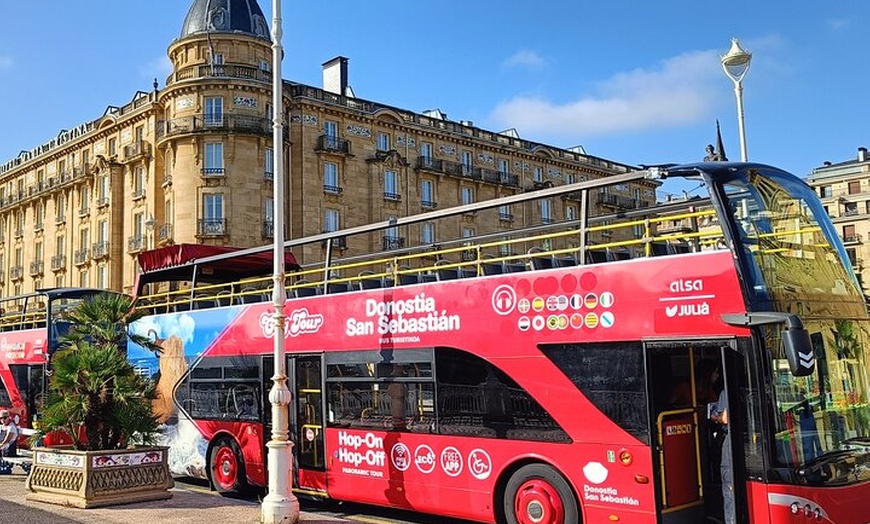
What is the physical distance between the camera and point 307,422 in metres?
13.7

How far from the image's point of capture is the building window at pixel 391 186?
2203 inches

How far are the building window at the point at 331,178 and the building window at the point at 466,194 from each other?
35.9 ft

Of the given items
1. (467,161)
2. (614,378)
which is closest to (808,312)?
(614,378)

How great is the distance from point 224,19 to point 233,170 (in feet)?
33.3

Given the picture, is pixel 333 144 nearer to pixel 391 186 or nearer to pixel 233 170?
pixel 391 186

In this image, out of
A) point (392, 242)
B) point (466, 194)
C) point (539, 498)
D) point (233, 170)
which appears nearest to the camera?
point (539, 498)

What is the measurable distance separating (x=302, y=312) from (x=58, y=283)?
52703 mm

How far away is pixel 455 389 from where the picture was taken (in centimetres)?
1138

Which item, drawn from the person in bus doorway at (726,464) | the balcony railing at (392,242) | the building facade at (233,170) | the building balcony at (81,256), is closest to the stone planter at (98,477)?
the person in bus doorway at (726,464)

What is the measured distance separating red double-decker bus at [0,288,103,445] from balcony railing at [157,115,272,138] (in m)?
23.9

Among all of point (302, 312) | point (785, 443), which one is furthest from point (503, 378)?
point (302, 312)

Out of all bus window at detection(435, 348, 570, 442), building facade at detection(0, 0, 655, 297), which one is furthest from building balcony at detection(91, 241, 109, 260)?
bus window at detection(435, 348, 570, 442)

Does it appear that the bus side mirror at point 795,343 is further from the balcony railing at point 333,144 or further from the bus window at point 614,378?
the balcony railing at point 333,144

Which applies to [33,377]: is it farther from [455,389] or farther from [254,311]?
[455,389]
